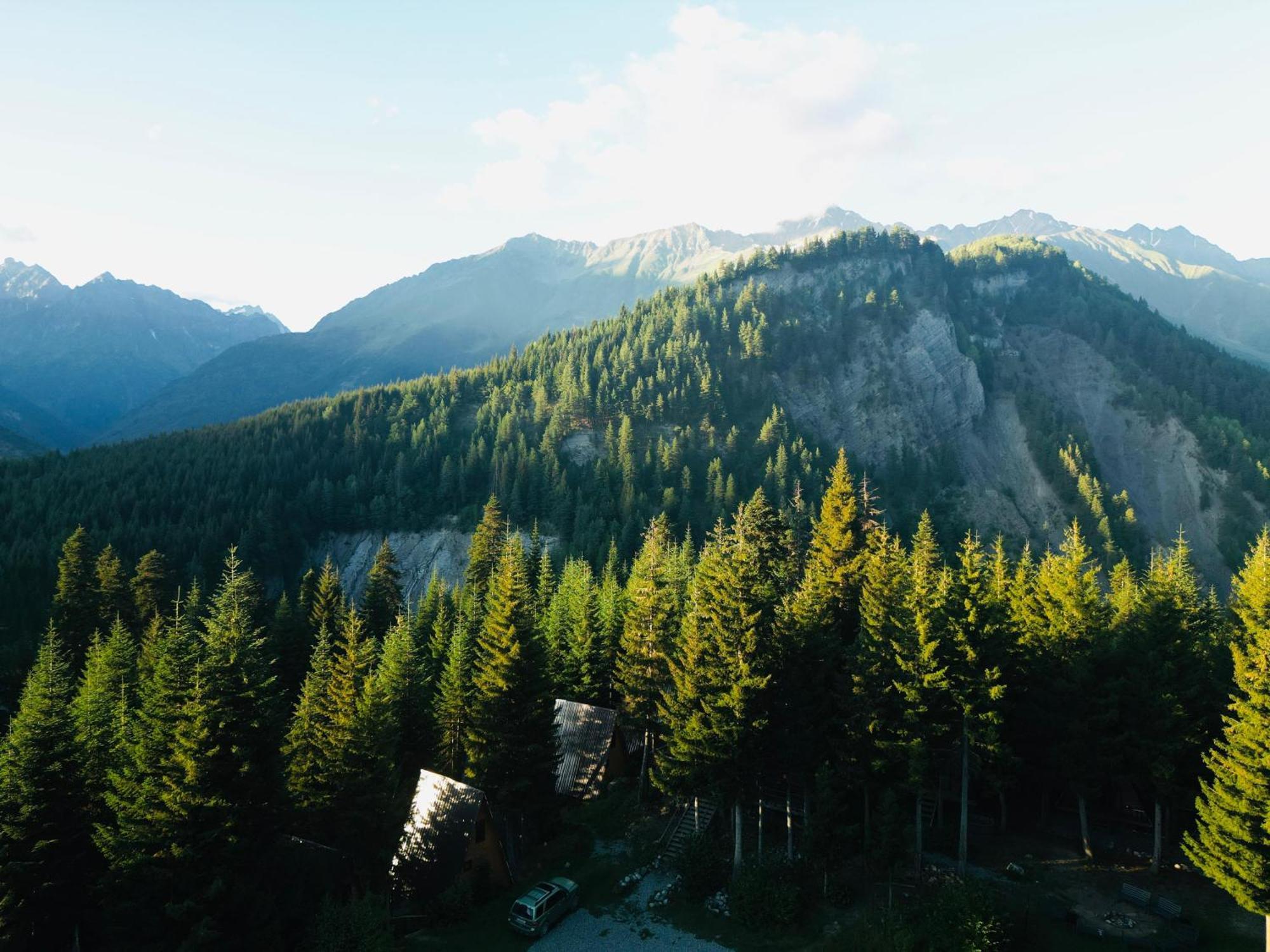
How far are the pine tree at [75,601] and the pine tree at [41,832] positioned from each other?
43.5 m

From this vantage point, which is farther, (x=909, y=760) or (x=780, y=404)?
(x=780, y=404)

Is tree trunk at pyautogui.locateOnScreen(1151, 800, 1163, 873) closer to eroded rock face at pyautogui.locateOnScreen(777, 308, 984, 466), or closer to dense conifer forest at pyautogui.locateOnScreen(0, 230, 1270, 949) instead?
dense conifer forest at pyautogui.locateOnScreen(0, 230, 1270, 949)

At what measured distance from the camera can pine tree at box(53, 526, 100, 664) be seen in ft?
193

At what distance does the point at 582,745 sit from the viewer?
3994 centimetres

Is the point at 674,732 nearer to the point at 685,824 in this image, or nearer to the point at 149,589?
the point at 685,824

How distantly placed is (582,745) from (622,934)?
13342mm

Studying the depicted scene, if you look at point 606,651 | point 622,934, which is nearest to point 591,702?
point 606,651

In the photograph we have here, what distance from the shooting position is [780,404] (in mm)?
158125

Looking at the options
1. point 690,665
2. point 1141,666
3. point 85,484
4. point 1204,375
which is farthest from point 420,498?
point 1204,375

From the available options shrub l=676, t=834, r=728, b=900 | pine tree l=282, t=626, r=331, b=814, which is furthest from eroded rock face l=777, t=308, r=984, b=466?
pine tree l=282, t=626, r=331, b=814

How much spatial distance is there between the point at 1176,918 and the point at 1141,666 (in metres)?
9.65

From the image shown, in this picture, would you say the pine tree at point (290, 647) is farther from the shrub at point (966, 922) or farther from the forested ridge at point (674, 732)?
the shrub at point (966, 922)

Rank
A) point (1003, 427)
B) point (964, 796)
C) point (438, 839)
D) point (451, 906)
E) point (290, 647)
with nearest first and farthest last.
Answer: point (451, 906), point (964, 796), point (438, 839), point (290, 647), point (1003, 427)

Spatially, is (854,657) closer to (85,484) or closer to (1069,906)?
(1069,906)
